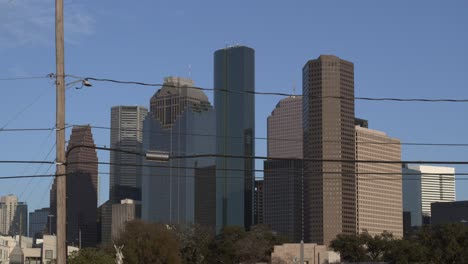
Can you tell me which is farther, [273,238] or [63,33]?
[273,238]

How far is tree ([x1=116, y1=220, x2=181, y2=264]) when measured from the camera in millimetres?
108375

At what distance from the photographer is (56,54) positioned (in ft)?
90.0

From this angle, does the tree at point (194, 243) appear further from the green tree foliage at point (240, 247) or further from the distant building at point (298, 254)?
the distant building at point (298, 254)

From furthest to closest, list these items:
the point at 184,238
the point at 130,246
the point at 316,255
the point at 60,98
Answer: the point at 184,238 < the point at 316,255 < the point at 130,246 < the point at 60,98

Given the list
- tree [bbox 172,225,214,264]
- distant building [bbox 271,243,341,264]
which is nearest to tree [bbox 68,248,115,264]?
distant building [bbox 271,243,341,264]

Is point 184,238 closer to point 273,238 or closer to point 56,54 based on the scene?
point 273,238

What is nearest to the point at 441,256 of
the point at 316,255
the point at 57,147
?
the point at 316,255

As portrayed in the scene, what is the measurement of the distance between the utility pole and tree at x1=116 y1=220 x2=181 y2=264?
79942 millimetres

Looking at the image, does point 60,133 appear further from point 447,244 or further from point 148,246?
point 447,244

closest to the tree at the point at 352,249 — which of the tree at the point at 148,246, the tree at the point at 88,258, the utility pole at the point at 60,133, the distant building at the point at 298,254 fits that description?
the distant building at the point at 298,254

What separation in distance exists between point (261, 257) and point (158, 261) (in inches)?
1921

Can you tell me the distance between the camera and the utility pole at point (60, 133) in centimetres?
2719

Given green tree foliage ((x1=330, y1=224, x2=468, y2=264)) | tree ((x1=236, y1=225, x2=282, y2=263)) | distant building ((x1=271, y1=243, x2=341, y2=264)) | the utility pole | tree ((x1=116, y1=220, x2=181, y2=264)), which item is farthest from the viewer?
tree ((x1=236, y1=225, x2=282, y2=263))

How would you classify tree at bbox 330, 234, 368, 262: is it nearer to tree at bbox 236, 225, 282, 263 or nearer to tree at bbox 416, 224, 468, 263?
tree at bbox 236, 225, 282, 263
